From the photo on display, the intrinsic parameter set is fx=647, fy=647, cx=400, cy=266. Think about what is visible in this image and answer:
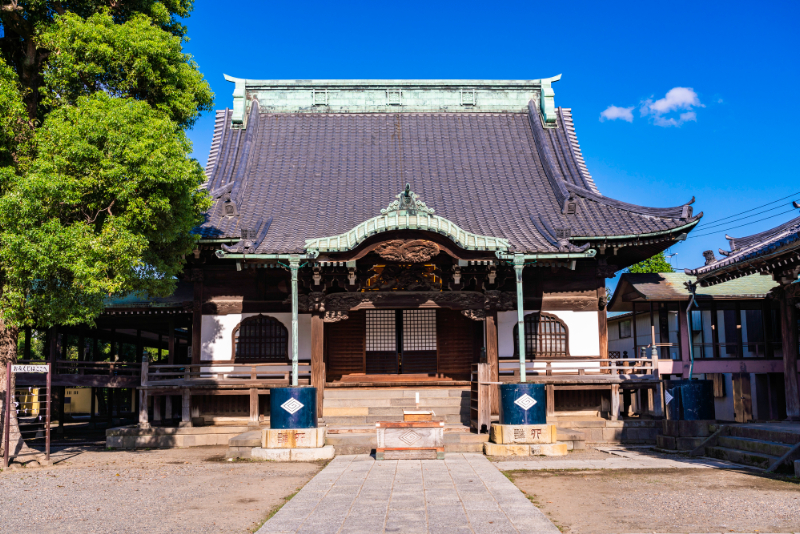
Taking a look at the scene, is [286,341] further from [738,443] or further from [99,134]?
[738,443]

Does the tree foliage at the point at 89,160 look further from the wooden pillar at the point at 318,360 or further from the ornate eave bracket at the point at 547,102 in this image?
the ornate eave bracket at the point at 547,102

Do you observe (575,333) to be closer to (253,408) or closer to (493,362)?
(493,362)

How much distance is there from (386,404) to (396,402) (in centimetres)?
28

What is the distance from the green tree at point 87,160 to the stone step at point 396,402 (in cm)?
567

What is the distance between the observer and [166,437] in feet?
54.1

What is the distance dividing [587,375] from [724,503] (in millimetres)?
9014

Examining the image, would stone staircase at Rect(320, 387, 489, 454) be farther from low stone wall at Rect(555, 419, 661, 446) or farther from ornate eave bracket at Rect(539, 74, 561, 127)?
ornate eave bracket at Rect(539, 74, 561, 127)

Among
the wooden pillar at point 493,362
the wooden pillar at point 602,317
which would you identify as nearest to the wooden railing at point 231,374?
the wooden pillar at point 493,362

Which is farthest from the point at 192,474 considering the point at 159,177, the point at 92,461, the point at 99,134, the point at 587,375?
the point at 587,375

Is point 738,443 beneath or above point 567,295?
beneath

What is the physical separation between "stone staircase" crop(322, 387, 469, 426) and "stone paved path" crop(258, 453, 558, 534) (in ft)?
15.8

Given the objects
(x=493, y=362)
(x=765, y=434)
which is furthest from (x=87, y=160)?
(x=765, y=434)

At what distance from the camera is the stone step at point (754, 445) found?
38.7 ft

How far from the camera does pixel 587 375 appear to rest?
17.5 metres
